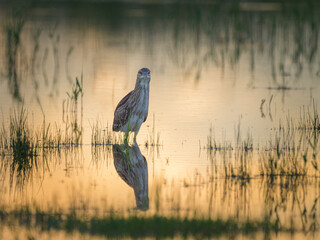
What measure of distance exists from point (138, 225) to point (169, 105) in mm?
7163

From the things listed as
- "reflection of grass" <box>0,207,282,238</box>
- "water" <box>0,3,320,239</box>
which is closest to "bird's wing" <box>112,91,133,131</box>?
"water" <box>0,3,320,239</box>

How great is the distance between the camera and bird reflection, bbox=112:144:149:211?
8102mm

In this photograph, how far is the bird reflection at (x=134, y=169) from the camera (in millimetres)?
8102

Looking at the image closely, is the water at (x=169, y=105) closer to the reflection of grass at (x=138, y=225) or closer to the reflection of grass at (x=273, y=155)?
the reflection of grass at (x=273, y=155)

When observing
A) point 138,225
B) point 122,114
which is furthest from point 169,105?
point 138,225

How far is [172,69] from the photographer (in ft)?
61.2

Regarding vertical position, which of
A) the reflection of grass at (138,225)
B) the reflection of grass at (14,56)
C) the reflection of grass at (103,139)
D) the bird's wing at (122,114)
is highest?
the reflection of grass at (14,56)

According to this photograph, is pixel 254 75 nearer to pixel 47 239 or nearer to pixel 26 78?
pixel 26 78

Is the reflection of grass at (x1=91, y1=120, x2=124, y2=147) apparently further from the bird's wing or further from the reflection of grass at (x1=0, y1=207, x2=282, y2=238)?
the reflection of grass at (x1=0, y1=207, x2=282, y2=238)

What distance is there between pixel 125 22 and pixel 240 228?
885 inches

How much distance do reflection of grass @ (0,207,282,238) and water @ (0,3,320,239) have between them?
0.80 ft

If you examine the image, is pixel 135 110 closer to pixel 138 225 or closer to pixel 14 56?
pixel 138 225

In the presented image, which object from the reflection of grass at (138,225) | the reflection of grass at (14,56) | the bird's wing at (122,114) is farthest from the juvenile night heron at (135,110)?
the reflection of grass at (14,56)

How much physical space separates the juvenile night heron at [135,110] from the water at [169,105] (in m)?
0.27
